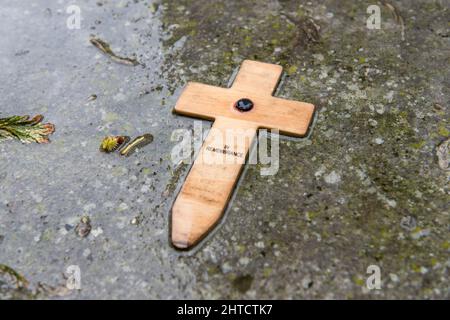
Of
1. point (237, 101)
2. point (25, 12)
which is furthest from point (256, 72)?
point (25, 12)

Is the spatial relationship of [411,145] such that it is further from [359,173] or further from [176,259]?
[176,259]

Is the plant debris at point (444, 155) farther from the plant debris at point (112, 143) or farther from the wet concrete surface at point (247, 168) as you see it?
the plant debris at point (112, 143)

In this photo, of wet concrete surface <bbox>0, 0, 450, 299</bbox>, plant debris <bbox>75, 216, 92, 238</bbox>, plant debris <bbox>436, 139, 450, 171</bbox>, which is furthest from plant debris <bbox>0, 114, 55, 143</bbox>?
plant debris <bbox>436, 139, 450, 171</bbox>

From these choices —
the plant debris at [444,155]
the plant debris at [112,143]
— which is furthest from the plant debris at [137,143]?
the plant debris at [444,155]

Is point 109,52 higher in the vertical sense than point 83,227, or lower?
higher

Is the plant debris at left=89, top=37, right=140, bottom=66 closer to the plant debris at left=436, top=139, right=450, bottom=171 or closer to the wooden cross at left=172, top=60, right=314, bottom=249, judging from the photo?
the wooden cross at left=172, top=60, right=314, bottom=249

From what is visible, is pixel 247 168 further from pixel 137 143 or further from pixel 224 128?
pixel 137 143

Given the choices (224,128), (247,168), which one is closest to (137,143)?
(224,128)
